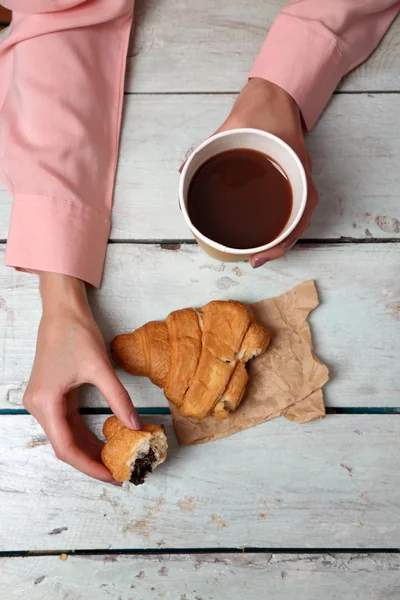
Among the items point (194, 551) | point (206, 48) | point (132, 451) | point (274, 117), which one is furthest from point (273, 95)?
point (194, 551)

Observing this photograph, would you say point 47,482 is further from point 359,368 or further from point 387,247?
point 387,247

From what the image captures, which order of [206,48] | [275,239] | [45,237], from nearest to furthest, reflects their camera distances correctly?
[275,239]
[45,237]
[206,48]

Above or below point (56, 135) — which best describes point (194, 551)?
below

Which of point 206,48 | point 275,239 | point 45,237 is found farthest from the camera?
point 206,48

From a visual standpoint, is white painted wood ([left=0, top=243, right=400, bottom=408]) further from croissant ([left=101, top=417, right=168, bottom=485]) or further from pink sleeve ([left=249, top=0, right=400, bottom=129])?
pink sleeve ([left=249, top=0, right=400, bottom=129])

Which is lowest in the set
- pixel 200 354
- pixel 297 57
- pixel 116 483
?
pixel 116 483

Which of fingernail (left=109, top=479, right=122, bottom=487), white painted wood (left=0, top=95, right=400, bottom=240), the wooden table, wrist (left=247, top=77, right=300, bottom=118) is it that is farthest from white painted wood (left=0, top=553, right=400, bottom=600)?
wrist (left=247, top=77, right=300, bottom=118)

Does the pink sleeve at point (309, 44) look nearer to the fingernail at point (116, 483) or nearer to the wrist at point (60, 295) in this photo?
the wrist at point (60, 295)

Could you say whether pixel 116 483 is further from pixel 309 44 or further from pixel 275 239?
pixel 309 44
